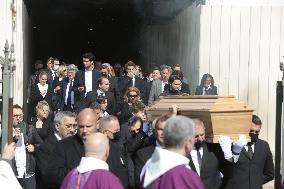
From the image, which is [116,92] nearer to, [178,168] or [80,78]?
[80,78]

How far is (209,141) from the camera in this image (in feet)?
31.1

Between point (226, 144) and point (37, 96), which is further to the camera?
point (37, 96)

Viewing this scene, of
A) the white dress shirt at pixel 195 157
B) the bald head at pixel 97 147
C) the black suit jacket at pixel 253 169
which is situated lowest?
the black suit jacket at pixel 253 169

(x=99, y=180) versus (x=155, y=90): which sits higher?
(x=155, y=90)

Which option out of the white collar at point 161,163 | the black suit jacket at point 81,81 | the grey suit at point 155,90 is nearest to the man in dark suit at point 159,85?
the grey suit at point 155,90

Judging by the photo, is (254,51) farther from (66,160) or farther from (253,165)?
(66,160)

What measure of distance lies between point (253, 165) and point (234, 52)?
5.43 metres

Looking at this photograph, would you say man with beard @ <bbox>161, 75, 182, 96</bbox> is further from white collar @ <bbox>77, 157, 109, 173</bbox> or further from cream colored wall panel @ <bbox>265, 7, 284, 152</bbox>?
white collar @ <bbox>77, 157, 109, 173</bbox>

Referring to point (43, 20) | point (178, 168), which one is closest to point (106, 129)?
point (178, 168)

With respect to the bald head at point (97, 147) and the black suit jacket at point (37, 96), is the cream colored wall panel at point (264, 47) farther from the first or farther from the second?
the bald head at point (97, 147)

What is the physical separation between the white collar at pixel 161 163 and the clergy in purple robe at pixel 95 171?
316 mm

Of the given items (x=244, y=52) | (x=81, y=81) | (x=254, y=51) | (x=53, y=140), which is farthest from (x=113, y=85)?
(x=53, y=140)

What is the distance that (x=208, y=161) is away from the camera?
9.47m

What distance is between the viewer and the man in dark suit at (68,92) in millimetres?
15844
